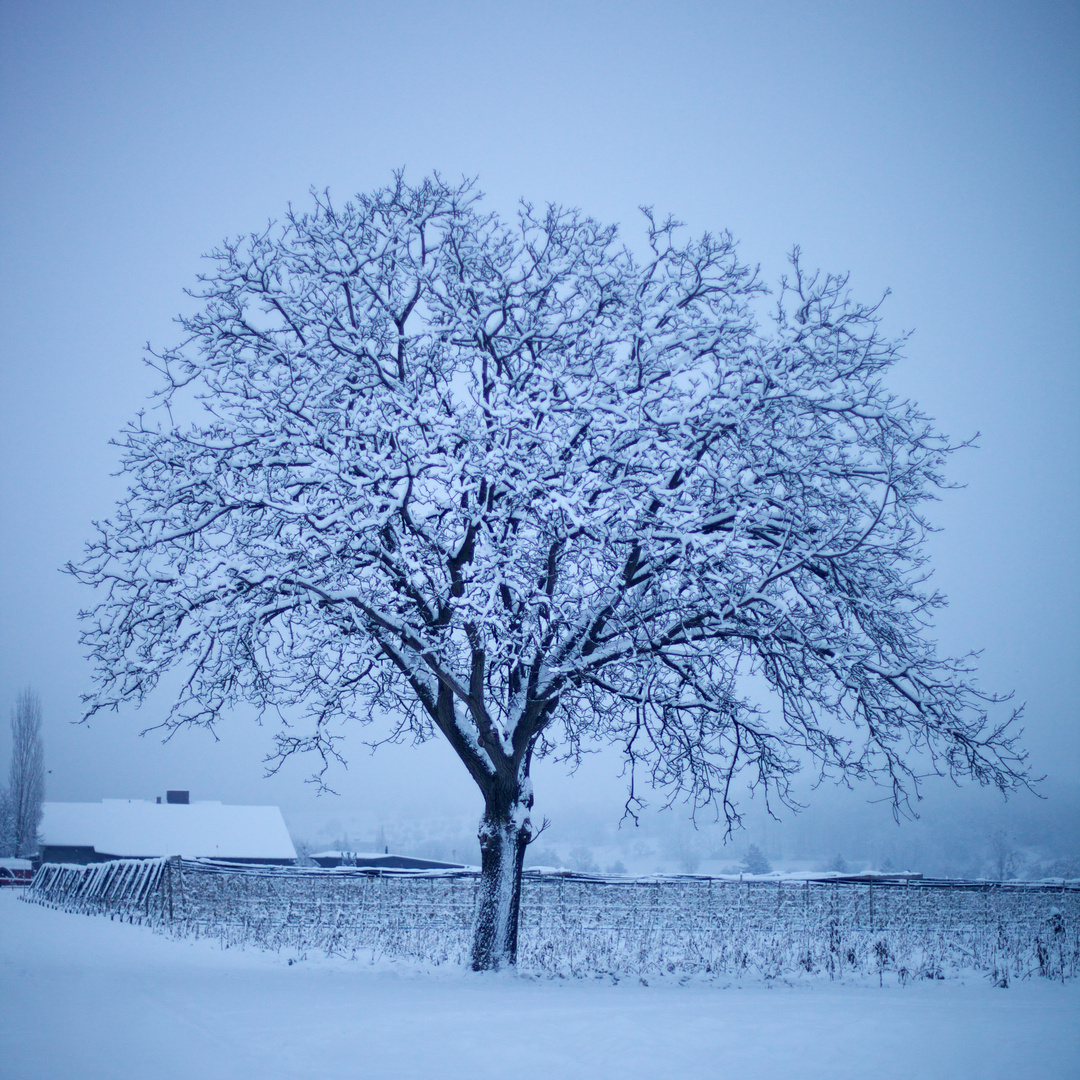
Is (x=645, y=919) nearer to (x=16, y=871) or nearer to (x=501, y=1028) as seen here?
(x=501, y=1028)

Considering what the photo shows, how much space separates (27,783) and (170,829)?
50.0ft

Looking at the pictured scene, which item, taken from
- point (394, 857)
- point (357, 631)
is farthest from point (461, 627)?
point (394, 857)

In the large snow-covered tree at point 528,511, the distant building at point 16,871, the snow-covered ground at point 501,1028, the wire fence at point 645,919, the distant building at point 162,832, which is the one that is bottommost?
the distant building at point 16,871

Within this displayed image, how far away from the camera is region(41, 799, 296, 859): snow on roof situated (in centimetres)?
5700

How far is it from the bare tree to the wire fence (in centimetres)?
4905

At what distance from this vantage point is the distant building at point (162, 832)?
56.8 metres

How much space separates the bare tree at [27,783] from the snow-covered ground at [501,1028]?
65894mm

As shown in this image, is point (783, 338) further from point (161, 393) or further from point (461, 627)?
point (161, 393)

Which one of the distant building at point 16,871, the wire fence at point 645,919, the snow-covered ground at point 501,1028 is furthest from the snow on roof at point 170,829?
the snow-covered ground at point 501,1028

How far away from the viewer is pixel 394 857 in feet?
182

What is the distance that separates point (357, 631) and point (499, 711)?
2.76 m

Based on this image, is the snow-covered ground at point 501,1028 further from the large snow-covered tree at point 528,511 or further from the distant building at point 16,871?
the distant building at point 16,871

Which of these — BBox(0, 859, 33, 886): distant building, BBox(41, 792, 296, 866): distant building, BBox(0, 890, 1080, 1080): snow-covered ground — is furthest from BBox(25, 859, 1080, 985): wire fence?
BBox(0, 859, 33, 886): distant building

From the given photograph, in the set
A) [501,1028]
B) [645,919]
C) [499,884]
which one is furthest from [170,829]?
[501,1028]
